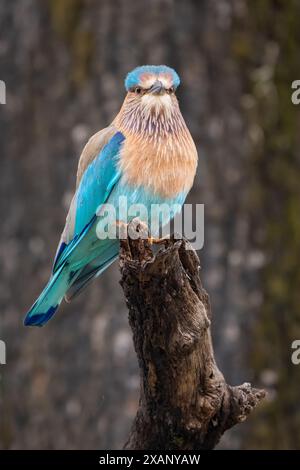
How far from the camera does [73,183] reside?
8508 millimetres

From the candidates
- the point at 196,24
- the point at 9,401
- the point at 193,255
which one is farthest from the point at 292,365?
the point at 193,255

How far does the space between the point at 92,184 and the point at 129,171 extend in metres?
0.30

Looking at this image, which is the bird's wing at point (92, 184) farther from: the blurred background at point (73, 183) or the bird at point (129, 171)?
the blurred background at point (73, 183)

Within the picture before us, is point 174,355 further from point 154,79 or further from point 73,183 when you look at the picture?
point 73,183

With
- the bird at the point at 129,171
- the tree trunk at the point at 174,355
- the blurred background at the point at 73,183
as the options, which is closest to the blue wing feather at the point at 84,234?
the bird at the point at 129,171

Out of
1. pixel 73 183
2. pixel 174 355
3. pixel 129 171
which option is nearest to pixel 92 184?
pixel 129 171

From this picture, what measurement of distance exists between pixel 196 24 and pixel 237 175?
1217 millimetres

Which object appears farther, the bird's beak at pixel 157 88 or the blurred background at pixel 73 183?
the blurred background at pixel 73 183

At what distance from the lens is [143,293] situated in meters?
5.47

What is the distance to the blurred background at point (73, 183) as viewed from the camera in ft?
27.8


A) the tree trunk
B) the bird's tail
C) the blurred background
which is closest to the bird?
the bird's tail

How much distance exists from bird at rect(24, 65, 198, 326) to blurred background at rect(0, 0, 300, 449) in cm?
183
